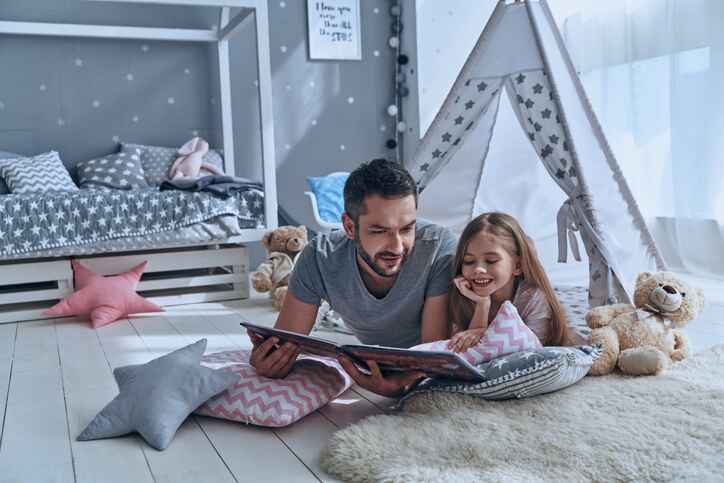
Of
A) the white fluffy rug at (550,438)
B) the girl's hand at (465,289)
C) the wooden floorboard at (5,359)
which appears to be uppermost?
the girl's hand at (465,289)

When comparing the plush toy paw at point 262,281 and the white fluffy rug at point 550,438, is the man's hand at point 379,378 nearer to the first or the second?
the white fluffy rug at point 550,438

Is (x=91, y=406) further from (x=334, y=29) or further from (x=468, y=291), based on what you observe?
(x=334, y=29)

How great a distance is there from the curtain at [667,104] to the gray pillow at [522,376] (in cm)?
207

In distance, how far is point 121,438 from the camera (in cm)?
170

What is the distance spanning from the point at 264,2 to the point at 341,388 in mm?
2174

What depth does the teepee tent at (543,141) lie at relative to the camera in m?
2.33

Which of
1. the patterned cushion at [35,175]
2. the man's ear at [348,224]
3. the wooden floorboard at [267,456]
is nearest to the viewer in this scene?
the wooden floorboard at [267,456]

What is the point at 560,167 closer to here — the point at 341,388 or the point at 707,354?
the point at 707,354

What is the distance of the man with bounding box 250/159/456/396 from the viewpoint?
1.68m

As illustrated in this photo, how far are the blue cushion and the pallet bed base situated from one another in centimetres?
53

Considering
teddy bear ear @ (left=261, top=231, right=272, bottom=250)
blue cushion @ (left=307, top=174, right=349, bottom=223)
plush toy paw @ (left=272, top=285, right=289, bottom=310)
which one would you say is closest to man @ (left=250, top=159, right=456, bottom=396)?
plush toy paw @ (left=272, top=285, right=289, bottom=310)

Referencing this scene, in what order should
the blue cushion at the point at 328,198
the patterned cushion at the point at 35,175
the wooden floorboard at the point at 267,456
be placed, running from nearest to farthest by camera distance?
the wooden floorboard at the point at 267,456 → the patterned cushion at the point at 35,175 → the blue cushion at the point at 328,198

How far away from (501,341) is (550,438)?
12.5 inches

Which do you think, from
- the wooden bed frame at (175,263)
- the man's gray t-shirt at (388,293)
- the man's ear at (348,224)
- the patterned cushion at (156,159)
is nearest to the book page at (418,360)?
the man's gray t-shirt at (388,293)
